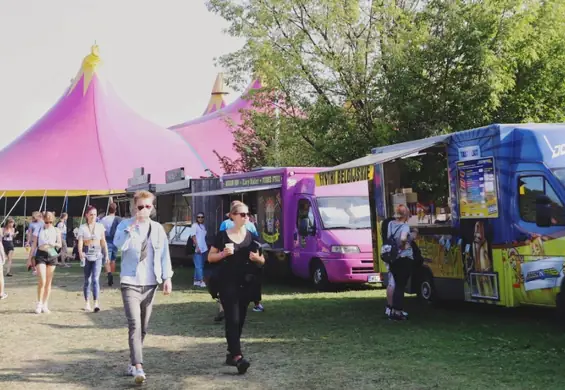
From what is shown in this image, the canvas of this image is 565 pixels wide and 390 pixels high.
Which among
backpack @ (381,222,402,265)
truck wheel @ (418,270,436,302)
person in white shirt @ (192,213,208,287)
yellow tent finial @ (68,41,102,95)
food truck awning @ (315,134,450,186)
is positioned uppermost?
yellow tent finial @ (68,41,102,95)

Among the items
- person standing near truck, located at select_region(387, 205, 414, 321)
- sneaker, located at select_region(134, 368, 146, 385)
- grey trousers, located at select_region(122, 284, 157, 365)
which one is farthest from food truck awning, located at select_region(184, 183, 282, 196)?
sneaker, located at select_region(134, 368, 146, 385)

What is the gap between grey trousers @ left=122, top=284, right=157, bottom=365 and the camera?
274 inches

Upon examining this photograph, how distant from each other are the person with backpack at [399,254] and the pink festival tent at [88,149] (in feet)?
87.9

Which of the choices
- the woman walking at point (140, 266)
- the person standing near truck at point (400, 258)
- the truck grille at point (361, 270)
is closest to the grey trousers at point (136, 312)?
the woman walking at point (140, 266)

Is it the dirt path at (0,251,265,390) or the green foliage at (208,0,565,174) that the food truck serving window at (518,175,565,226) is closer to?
the dirt path at (0,251,265,390)

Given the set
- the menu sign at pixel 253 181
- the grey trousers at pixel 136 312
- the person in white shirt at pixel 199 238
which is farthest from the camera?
the menu sign at pixel 253 181

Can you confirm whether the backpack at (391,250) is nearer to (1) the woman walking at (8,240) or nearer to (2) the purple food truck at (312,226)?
(2) the purple food truck at (312,226)

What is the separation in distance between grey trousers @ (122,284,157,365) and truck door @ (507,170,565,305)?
4.74 metres

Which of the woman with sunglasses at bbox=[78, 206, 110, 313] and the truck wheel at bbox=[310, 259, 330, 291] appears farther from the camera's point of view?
the truck wheel at bbox=[310, 259, 330, 291]

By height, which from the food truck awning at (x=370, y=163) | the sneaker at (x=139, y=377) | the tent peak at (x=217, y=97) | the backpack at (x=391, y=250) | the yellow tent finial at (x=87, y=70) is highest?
the tent peak at (x=217, y=97)

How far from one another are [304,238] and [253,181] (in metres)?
2.43

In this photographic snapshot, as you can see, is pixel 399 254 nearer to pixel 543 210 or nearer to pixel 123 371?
pixel 543 210

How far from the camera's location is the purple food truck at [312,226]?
14.7m

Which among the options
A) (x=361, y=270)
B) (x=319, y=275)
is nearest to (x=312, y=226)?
(x=319, y=275)
